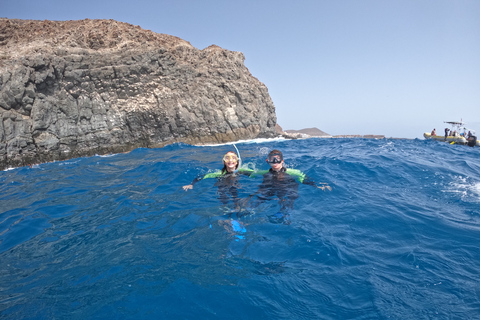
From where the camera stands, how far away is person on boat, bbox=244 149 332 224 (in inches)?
225

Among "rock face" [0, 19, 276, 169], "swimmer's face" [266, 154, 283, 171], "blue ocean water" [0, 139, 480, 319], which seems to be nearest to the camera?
"blue ocean water" [0, 139, 480, 319]

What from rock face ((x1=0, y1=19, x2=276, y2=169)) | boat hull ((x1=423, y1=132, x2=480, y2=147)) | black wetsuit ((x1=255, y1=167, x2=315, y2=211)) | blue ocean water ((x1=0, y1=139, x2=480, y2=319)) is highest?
rock face ((x1=0, y1=19, x2=276, y2=169))

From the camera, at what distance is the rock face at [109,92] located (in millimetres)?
17641

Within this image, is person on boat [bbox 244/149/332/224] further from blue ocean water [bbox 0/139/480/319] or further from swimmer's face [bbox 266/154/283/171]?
blue ocean water [bbox 0/139/480/319]

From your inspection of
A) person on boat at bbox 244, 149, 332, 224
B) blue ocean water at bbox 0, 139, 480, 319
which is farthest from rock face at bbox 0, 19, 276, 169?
→ person on boat at bbox 244, 149, 332, 224

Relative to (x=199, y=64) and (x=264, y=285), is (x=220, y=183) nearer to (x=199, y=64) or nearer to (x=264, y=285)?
(x=264, y=285)

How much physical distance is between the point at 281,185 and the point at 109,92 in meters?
20.5

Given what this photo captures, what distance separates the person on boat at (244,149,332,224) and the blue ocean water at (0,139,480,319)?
0.25m

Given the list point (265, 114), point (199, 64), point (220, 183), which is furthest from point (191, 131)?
point (220, 183)

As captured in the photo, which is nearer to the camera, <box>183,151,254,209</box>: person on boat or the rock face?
<box>183,151,254,209</box>: person on boat

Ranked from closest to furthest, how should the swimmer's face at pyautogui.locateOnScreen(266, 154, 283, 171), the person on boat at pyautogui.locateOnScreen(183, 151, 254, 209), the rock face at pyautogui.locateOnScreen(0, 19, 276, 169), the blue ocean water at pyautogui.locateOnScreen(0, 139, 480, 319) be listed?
the blue ocean water at pyautogui.locateOnScreen(0, 139, 480, 319), the person on boat at pyautogui.locateOnScreen(183, 151, 254, 209), the swimmer's face at pyautogui.locateOnScreen(266, 154, 283, 171), the rock face at pyautogui.locateOnScreen(0, 19, 276, 169)

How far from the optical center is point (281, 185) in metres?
6.21

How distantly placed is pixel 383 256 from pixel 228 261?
7.29 feet

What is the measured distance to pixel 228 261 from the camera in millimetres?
3564
